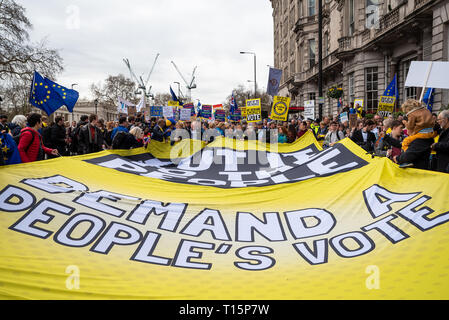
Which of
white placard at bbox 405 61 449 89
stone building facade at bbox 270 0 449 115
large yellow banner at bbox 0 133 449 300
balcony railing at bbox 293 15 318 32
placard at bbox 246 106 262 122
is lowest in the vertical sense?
large yellow banner at bbox 0 133 449 300

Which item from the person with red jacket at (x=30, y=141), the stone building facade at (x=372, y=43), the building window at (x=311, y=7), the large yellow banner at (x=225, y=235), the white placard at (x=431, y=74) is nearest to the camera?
the large yellow banner at (x=225, y=235)

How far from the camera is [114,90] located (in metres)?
99.1

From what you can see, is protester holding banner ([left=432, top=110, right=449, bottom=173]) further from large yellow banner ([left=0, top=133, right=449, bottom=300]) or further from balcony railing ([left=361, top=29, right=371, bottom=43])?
balcony railing ([left=361, top=29, right=371, bottom=43])

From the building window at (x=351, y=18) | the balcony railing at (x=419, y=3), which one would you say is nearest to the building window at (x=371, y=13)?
the building window at (x=351, y=18)

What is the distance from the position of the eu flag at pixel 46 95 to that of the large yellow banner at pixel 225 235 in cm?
487

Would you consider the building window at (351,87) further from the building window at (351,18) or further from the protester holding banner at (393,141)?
the protester holding banner at (393,141)

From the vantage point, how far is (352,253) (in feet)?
12.4

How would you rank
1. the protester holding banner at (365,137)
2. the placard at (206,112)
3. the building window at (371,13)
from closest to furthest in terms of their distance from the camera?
1. the protester holding banner at (365,137)
2. the placard at (206,112)
3. the building window at (371,13)

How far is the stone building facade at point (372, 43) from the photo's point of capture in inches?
687

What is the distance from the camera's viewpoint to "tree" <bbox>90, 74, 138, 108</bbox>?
9631cm

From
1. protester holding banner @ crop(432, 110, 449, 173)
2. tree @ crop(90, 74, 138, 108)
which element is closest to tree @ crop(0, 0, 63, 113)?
protester holding banner @ crop(432, 110, 449, 173)

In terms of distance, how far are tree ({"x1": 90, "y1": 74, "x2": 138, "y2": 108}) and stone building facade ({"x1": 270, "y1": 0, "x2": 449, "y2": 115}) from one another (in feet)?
200

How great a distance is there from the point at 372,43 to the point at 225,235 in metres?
24.7

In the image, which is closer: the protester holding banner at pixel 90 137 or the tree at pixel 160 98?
the protester holding banner at pixel 90 137
